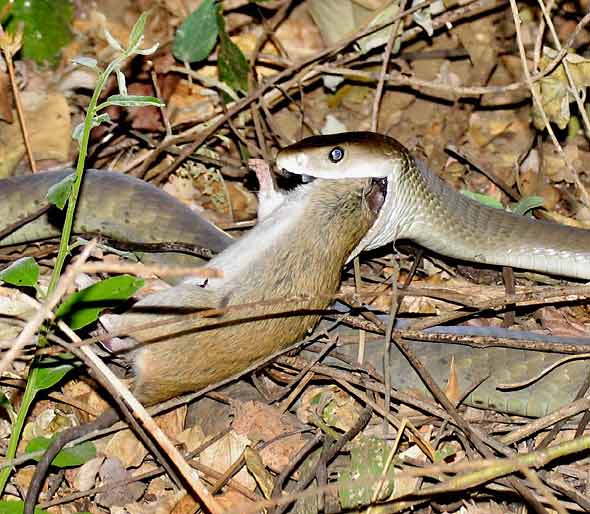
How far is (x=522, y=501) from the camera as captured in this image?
88.4 inches

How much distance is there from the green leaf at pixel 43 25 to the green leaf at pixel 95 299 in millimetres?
1790

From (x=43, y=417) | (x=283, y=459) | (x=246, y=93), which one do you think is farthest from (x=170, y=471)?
(x=246, y=93)

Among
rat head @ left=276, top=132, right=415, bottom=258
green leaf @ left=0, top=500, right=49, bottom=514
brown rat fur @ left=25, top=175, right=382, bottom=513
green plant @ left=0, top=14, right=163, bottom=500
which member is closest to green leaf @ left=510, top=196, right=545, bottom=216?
rat head @ left=276, top=132, right=415, bottom=258

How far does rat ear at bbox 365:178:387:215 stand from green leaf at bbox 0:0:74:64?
5.58 ft

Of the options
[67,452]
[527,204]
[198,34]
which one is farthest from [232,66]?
[67,452]

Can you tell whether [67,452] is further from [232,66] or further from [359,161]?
[232,66]

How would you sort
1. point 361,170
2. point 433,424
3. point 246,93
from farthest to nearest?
point 246,93 → point 361,170 → point 433,424

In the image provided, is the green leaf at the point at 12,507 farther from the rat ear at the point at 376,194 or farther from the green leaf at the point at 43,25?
the green leaf at the point at 43,25

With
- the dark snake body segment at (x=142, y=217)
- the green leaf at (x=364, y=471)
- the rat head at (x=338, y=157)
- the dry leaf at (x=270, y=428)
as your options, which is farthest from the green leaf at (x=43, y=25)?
the green leaf at (x=364, y=471)

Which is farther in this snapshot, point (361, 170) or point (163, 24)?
point (163, 24)

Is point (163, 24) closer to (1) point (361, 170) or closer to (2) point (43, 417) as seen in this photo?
(1) point (361, 170)

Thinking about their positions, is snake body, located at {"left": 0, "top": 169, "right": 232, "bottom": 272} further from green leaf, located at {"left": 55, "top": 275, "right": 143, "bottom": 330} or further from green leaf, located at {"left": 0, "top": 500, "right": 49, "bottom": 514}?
green leaf, located at {"left": 0, "top": 500, "right": 49, "bottom": 514}

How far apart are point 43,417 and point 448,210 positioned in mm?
1427

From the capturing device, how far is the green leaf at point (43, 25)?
11.6ft
